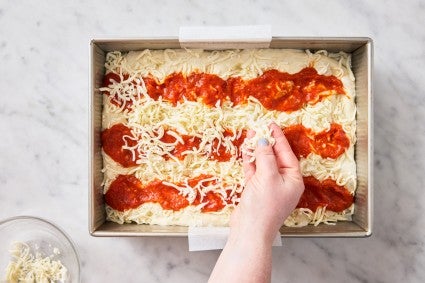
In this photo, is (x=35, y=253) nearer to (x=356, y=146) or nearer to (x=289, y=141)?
(x=289, y=141)

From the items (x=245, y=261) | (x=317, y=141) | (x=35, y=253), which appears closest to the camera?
(x=245, y=261)

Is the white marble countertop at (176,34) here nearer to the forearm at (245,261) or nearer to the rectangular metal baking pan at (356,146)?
the rectangular metal baking pan at (356,146)

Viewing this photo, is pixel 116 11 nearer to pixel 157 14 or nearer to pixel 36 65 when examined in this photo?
pixel 157 14

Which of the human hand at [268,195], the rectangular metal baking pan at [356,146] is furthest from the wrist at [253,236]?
the rectangular metal baking pan at [356,146]

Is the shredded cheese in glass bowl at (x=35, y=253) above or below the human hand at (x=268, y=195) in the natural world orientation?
below

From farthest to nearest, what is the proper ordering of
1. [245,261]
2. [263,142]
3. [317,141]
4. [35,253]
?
[35,253] → [317,141] → [263,142] → [245,261]

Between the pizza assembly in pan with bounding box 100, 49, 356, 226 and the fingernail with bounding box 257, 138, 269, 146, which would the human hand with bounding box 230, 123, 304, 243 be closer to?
the fingernail with bounding box 257, 138, 269, 146

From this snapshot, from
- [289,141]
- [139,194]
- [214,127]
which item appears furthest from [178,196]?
[289,141]

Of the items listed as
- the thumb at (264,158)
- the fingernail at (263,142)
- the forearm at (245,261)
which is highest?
the fingernail at (263,142)

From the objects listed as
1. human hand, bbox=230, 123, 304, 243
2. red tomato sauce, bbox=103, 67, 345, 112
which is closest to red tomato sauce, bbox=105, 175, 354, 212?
human hand, bbox=230, 123, 304, 243
